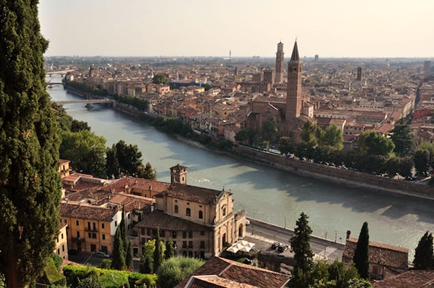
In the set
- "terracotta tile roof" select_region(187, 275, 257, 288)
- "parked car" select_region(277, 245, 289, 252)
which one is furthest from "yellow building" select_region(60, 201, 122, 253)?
"terracotta tile roof" select_region(187, 275, 257, 288)

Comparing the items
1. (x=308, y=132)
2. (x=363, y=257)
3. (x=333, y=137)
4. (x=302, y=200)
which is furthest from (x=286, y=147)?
(x=363, y=257)

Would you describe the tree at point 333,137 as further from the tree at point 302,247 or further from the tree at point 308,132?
the tree at point 302,247

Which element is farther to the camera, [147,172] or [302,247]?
[147,172]

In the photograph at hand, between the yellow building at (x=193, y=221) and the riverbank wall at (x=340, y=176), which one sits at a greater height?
the yellow building at (x=193, y=221)

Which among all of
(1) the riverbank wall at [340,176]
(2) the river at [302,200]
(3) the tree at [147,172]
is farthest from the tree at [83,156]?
(1) the riverbank wall at [340,176]

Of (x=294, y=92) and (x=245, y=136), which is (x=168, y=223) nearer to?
(x=245, y=136)

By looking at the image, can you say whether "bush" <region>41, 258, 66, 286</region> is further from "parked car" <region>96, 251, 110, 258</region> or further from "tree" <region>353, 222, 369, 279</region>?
"tree" <region>353, 222, 369, 279</region>
